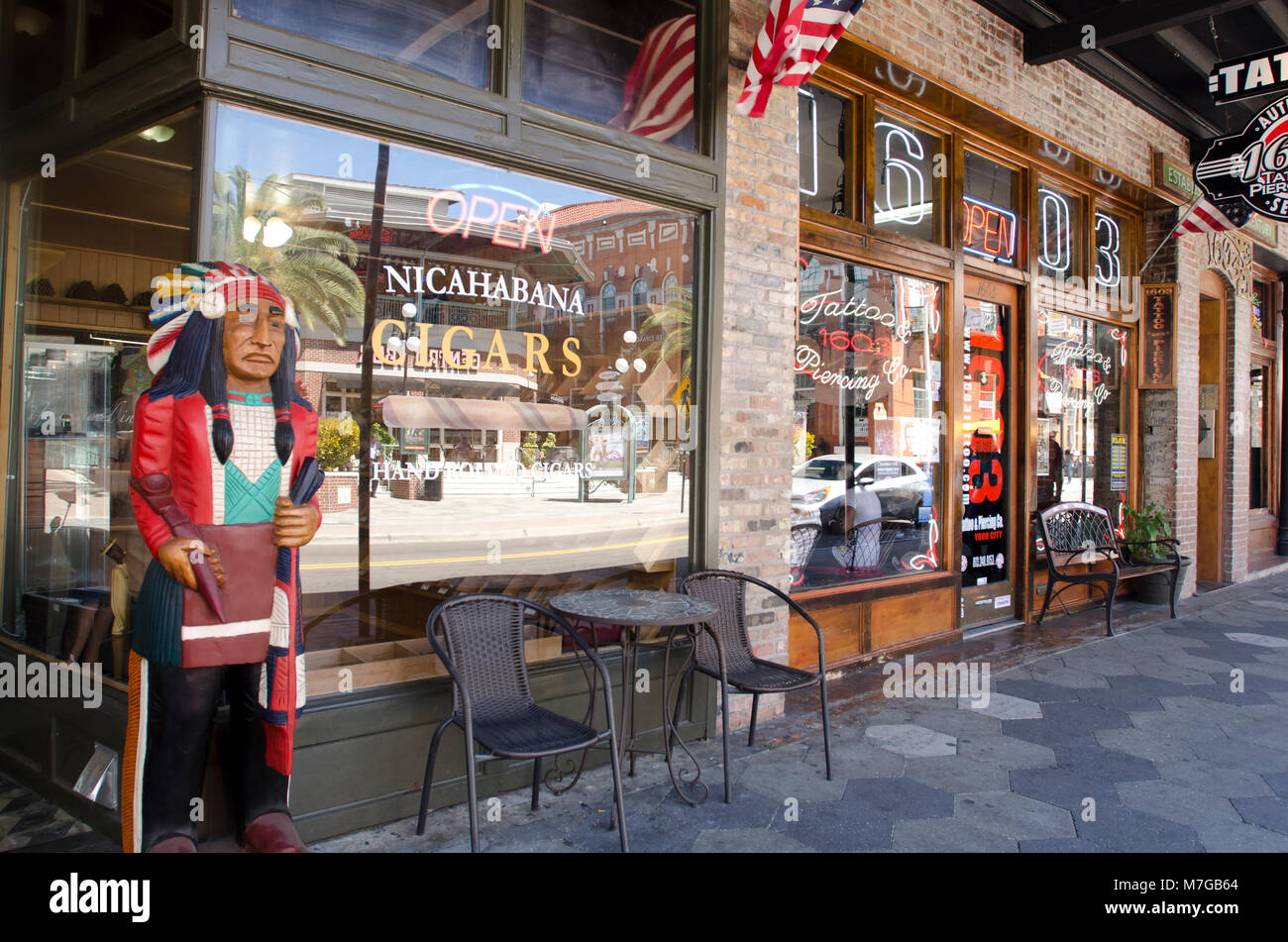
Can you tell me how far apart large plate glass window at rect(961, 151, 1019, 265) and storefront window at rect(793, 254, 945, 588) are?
0.63 m

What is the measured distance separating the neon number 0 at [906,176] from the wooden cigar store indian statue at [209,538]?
4.48 meters

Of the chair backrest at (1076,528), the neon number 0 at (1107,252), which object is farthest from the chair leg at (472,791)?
the neon number 0 at (1107,252)

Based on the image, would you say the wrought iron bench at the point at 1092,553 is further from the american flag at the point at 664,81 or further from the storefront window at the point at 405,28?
the storefront window at the point at 405,28

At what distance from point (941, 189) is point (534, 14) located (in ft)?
11.7

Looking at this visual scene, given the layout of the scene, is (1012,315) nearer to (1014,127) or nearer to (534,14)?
(1014,127)

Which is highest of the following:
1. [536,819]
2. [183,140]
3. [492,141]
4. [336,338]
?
[492,141]

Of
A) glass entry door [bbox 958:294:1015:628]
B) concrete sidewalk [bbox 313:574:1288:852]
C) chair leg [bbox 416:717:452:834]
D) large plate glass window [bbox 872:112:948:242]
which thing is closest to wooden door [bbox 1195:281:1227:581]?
glass entry door [bbox 958:294:1015:628]

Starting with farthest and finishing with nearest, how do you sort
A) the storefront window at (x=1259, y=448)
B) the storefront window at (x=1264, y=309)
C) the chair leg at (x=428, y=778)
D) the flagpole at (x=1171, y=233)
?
the storefront window at (x=1259, y=448) < the storefront window at (x=1264, y=309) < the flagpole at (x=1171, y=233) < the chair leg at (x=428, y=778)

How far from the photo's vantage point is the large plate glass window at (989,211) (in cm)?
651

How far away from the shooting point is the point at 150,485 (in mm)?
2473

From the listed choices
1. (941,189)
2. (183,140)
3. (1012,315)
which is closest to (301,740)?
(183,140)

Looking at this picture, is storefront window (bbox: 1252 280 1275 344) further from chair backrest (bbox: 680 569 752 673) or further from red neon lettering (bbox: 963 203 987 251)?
chair backrest (bbox: 680 569 752 673)

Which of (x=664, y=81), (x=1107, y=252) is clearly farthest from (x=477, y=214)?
(x=1107, y=252)

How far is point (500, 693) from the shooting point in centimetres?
329
